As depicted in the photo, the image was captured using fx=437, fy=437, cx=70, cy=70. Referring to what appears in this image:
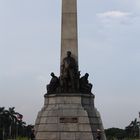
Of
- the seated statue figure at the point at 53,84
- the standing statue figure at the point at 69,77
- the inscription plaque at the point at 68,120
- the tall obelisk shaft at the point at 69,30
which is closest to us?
the inscription plaque at the point at 68,120

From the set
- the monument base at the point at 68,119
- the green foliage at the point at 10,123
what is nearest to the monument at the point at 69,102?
the monument base at the point at 68,119

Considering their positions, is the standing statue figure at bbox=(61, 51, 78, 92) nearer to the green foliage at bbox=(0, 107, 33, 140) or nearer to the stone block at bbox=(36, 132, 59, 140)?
the stone block at bbox=(36, 132, 59, 140)

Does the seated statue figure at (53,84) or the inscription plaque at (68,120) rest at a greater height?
the seated statue figure at (53,84)

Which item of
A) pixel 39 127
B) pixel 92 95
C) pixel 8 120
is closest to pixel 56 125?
pixel 39 127

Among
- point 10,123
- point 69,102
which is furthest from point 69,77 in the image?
point 10,123

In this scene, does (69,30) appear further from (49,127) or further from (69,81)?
(49,127)

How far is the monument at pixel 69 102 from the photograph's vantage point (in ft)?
101

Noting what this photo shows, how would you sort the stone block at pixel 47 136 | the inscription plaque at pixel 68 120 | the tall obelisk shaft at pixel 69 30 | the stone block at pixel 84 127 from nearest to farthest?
1. the stone block at pixel 47 136
2. the stone block at pixel 84 127
3. the inscription plaque at pixel 68 120
4. the tall obelisk shaft at pixel 69 30

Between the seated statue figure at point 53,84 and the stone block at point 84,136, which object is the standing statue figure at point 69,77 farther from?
the stone block at point 84,136

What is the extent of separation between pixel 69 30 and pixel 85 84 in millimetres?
4412

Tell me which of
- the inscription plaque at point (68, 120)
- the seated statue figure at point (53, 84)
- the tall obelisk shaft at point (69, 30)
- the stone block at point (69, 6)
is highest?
the stone block at point (69, 6)

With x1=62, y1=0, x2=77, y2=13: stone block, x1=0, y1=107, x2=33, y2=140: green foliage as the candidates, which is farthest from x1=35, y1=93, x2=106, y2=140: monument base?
x1=0, y1=107, x2=33, y2=140: green foliage

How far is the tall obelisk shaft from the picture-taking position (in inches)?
1324

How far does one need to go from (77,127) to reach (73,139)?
955mm
